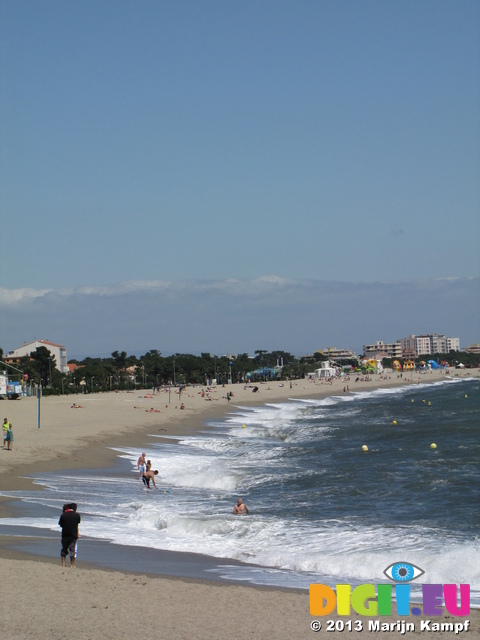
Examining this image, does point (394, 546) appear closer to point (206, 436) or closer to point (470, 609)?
point (470, 609)

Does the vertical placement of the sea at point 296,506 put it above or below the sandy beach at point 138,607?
below

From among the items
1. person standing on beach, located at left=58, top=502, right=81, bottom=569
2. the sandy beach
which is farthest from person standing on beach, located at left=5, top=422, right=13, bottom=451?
person standing on beach, located at left=58, top=502, right=81, bottom=569

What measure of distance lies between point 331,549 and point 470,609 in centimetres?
442

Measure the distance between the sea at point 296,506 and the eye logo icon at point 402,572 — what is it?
0.13 m

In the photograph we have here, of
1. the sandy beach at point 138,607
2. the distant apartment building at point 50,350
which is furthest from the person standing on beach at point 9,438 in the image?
the distant apartment building at point 50,350

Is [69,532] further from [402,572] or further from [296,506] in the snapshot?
[296,506]

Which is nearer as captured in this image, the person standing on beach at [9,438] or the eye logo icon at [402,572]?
the eye logo icon at [402,572]

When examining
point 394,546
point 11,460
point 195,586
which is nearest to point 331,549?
point 394,546

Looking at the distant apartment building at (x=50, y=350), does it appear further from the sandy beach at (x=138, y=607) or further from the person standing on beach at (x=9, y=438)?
the sandy beach at (x=138, y=607)

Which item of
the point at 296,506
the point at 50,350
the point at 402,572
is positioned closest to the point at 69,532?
the point at 402,572

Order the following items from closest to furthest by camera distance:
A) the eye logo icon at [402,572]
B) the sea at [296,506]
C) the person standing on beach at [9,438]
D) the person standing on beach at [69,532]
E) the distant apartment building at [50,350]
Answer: the person standing on beach at [69,532], the eye logo icon at [402,572], the sea at [296,506], the person standing on beach at [9,438], the distant apartment building at [50,350]

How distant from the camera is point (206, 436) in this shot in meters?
39.6

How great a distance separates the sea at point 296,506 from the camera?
1309cm

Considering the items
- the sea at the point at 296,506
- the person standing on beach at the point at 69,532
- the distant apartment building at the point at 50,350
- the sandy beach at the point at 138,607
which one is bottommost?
the sea at the point at 296,506
